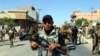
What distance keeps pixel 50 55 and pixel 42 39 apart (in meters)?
0.32

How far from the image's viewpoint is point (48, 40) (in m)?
5.26

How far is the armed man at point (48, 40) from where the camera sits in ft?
16.6

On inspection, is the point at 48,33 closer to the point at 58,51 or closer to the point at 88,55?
the point at 58,51

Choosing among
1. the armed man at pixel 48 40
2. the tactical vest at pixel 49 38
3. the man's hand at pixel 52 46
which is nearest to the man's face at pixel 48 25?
the armed man at pixel 48 40

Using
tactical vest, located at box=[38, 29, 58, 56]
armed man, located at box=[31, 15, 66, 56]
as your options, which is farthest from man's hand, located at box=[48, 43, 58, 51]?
tactical vest, located at box=[38, 29, 58, 56]

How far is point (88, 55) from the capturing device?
20922mm

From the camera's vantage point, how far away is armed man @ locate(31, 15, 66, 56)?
5074mm

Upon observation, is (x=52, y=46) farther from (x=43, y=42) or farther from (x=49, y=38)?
(x=49, y=38)

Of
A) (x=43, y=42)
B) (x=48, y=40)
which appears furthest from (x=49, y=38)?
(x=43, y=42)

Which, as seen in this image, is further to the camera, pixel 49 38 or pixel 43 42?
pixel 49 38

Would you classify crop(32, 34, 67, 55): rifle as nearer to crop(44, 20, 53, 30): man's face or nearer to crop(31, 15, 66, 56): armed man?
crop(31, 15, 66, 56): armed man

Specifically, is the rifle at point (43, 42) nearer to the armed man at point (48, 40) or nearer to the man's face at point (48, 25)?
the armed man at point (48, 40)

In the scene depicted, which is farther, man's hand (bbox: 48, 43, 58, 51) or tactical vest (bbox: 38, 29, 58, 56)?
tactical vest (bbox: 38, 29, 58, 56)

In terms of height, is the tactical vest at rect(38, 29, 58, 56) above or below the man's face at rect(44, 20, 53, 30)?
below
